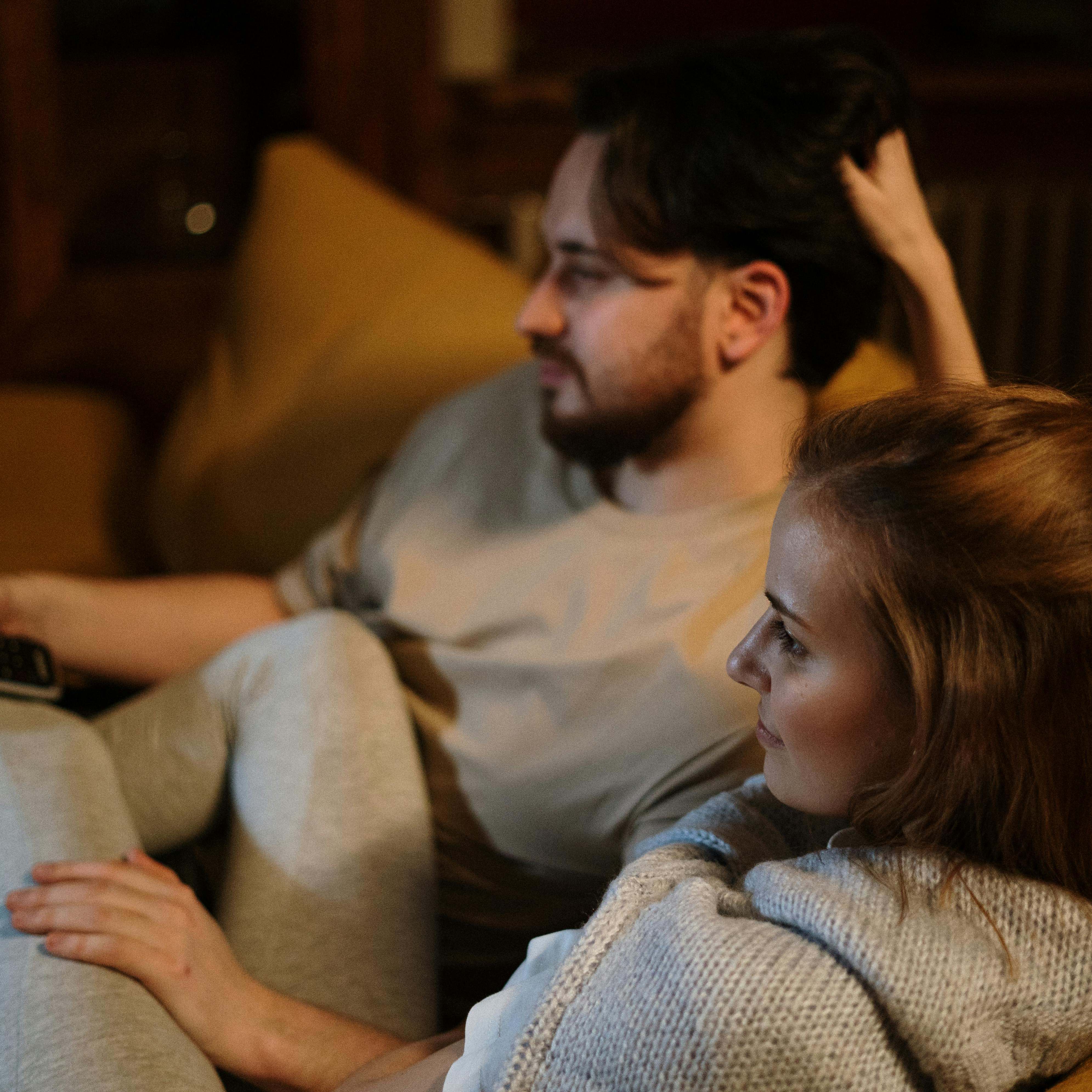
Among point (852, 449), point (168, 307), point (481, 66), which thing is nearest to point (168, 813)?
point (852, 449)

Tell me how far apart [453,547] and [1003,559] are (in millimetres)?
657

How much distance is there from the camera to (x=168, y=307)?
2.05 m

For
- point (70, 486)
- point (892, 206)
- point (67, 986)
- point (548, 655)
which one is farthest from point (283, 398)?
point (67, 986)

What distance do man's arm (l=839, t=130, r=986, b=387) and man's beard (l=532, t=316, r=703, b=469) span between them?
17cm

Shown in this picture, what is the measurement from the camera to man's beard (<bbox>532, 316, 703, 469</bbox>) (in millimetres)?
993

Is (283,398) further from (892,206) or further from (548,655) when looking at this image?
(892,206)

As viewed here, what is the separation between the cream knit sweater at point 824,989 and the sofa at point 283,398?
84cm

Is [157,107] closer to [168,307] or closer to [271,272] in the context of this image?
[168,307]

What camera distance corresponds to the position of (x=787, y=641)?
59 centimetres

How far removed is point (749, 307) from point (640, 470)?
0.17m

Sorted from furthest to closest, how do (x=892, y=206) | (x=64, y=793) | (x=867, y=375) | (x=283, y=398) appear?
(x=283, y=398) < (x=867, y=375) < (x=892, y=206) < (x=64, y=793)

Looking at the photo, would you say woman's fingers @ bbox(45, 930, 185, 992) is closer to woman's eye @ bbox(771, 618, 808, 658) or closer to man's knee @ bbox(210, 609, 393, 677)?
man's knee @ bbox(210, 609, 393, 677)

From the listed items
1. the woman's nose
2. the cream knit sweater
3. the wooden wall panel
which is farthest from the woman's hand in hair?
the wooden wall panel

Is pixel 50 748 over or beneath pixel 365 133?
beneath
